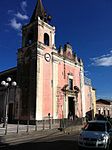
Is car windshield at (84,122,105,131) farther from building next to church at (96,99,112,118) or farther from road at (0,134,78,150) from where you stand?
building next to church at (96,99,112,118)

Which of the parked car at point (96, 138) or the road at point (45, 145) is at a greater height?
the parked car at point (96, 138)

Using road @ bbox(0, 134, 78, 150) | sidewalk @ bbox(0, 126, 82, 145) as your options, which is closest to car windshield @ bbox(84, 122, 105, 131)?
road @ bbox(0, 134, 78, 150)

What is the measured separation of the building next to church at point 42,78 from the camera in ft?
88.9

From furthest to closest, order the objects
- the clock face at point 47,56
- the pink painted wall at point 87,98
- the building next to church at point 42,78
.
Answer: the pink painted wall at point 87,98 → the clock face at point 47,56 → the building next to church at point 42,78

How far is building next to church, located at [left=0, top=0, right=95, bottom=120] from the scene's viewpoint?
27088mm

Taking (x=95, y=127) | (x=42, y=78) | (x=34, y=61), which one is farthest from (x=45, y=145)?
(x=34, y=61)

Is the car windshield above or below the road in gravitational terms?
above

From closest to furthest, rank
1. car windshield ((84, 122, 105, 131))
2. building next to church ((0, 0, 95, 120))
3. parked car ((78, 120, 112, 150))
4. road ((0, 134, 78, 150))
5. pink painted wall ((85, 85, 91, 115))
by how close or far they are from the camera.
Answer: parked car ((78, 120, 112, 150)), car windshield ((84, 122, 105, 131)), road ((0, 134, 78, 150)), building next to church ((0, 0, 95, 120)), pink painted wall ((85, 85, 91, 115))

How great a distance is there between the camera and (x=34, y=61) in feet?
91.0

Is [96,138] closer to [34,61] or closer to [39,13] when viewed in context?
[34,61]

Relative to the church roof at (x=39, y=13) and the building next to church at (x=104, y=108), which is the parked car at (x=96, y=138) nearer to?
the church roof at (x=39, y=13)

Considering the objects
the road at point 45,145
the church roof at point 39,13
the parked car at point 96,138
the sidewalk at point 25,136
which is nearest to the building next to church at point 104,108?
the church roof at point 39,13

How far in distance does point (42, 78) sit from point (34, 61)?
97.9 inches

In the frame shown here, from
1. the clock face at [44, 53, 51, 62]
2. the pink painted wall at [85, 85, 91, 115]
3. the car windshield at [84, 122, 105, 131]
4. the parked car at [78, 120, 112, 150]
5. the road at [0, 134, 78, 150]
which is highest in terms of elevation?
the clock face at [44, 53, 51, 62]
